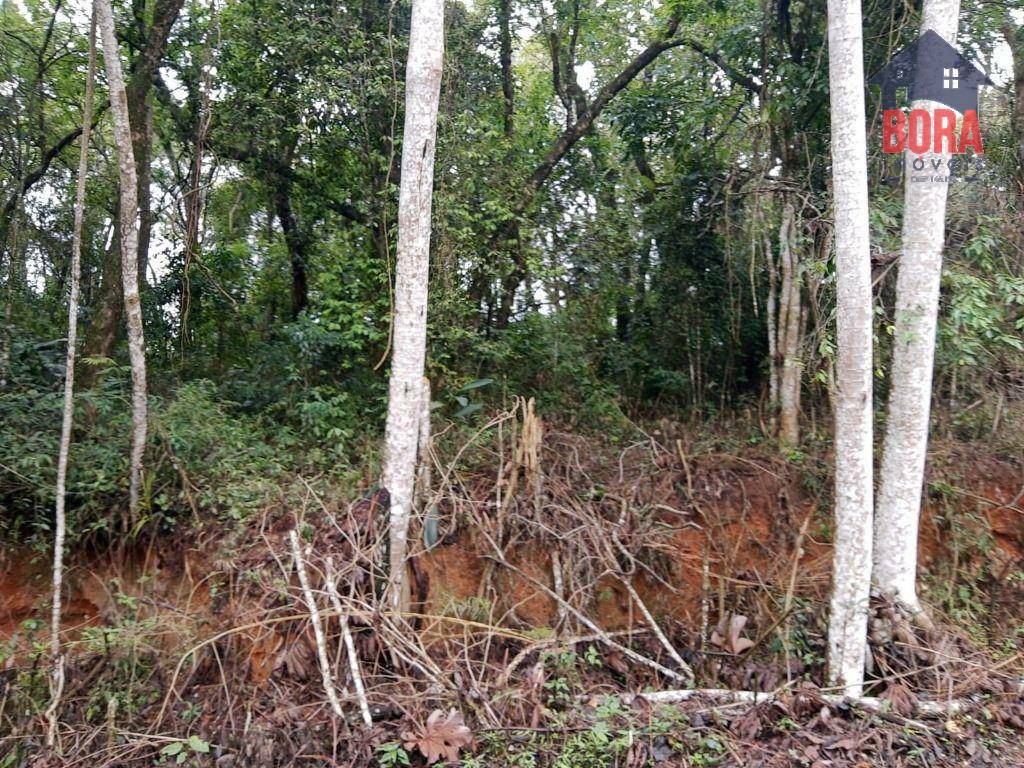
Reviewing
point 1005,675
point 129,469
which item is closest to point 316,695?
point 129,469

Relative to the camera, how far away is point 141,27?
8578 millimetres

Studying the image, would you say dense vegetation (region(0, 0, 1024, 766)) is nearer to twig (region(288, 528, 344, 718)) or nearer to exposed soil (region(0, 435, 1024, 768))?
exposed soil (region(0, 435, 1024, 768))

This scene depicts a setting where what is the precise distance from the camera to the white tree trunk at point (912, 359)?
5.60 metres

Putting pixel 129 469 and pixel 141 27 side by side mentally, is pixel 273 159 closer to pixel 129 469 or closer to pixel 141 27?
pixel 141 27

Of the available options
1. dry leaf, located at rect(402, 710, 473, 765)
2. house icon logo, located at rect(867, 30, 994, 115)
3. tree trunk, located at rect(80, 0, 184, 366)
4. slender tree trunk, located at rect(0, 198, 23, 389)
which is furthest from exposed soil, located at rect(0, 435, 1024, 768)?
house icon logo, located at rect(867, 30, 994, 115)

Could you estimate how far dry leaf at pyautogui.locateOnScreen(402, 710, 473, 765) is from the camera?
13.8 ft

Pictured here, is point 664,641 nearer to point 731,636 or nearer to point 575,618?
point 731,636

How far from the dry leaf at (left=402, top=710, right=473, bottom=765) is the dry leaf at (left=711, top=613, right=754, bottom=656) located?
7.18 ft

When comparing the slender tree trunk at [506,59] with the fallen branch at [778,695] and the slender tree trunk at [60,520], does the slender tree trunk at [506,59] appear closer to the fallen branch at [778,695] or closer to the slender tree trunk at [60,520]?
the slender tree trunk at [60,520]

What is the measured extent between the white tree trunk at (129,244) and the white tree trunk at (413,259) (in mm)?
2187

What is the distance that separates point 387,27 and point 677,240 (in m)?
4.47

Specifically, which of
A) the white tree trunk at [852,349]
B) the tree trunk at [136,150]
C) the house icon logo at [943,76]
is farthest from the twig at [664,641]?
the tree trunk at [136,150]

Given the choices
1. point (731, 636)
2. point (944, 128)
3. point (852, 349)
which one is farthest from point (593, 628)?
point (944, 128)

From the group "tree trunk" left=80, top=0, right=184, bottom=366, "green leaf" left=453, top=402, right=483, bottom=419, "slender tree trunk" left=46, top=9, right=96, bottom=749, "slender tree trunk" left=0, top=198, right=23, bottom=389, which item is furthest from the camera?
"tree trunk" left=80, top=0, right=184, bottom=366
